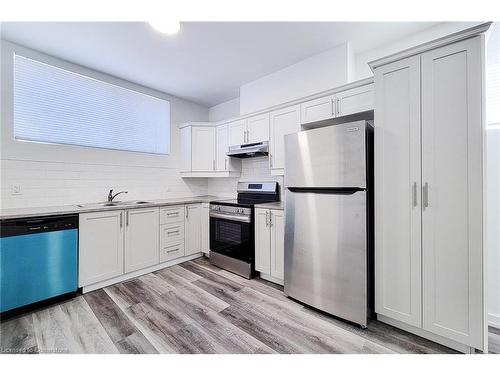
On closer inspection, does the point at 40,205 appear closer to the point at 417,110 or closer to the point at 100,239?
the point at 100,239

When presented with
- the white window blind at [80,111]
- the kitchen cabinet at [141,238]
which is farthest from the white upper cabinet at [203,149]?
the kitchen cabinet at [141,238]

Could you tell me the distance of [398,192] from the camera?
1667 mm

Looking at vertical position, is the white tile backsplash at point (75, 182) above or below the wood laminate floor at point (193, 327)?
above

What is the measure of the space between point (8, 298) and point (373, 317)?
3.27 metres

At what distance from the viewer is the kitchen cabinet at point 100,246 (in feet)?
7.54

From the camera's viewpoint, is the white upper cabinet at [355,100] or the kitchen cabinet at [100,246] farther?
the kitchen cabinet at [100,246]

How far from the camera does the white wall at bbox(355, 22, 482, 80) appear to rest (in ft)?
6.66

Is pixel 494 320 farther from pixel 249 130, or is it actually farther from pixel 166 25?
pixel 166 25

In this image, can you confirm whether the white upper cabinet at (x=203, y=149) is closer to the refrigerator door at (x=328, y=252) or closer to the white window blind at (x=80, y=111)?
the white window blind at (x=80, y=111)

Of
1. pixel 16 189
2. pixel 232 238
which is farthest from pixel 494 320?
pixel 16 189

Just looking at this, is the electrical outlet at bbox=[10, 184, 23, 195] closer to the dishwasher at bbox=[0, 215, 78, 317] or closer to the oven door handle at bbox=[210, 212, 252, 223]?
the dishwasher at bbox=[0, 215, 78, 317]

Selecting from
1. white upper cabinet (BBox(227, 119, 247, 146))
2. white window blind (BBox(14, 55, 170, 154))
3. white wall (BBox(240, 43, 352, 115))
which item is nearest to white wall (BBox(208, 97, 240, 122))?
white wall (BBox(240, 43, 352, 115))

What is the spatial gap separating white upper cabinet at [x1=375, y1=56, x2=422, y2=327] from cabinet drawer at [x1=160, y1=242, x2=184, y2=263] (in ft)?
8.51

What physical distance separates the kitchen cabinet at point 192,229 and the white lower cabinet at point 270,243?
1.20 m
